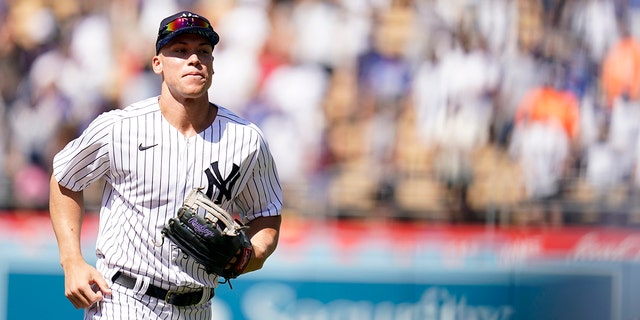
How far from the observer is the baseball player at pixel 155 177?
3916 mm

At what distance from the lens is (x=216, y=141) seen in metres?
4.00

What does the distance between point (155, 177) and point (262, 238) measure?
499mm

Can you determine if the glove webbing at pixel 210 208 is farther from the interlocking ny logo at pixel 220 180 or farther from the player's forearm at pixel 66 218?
the player's forearm at pixel 66 218

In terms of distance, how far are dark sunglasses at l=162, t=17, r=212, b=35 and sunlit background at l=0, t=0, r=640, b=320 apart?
3523mm

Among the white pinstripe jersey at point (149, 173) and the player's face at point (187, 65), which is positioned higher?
the player's face at point (187, 65)

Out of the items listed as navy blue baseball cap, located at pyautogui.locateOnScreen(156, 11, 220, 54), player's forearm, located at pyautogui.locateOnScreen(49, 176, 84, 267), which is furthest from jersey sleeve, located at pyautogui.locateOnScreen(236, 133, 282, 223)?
player's forearm, located at pyautogui.locateOnScreen(49, 176, 84, 267)

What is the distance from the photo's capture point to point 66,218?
4.01m

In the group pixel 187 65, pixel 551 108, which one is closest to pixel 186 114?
pixel 187 65

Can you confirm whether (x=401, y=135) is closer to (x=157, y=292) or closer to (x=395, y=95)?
(x=395, y=95)

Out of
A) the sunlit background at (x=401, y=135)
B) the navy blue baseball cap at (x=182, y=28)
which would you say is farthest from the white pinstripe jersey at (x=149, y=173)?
the sunlit background at (x=401, y=135)

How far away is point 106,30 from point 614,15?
366 cm

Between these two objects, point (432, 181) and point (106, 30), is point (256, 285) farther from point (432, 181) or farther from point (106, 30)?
point (106, 30)

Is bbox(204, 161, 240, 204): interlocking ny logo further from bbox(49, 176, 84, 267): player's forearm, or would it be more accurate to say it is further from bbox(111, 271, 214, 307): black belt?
bbox(49, 176, 84, 267): player's forearm

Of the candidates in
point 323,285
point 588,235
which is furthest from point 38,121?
point 588,235
